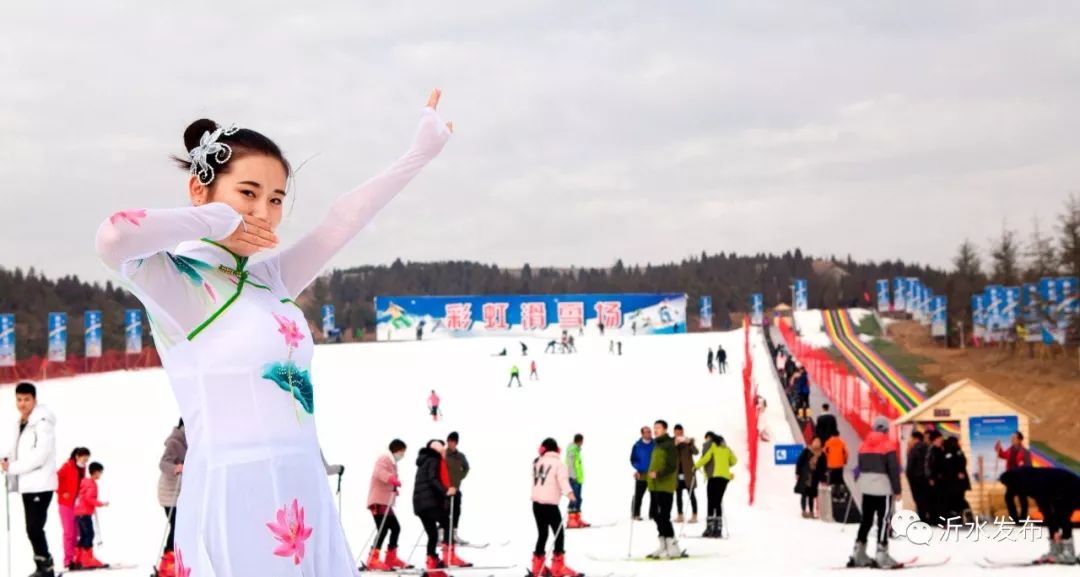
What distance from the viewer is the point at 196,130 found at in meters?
2.68

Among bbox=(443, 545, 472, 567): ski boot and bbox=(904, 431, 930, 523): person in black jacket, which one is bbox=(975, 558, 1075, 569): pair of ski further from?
bbox=(443, 545, 472, 567): ski boot

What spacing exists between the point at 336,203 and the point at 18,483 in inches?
250

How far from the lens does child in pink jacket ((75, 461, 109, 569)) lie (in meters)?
10.5

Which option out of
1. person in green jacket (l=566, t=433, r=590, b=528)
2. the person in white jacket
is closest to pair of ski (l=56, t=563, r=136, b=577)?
the person in white jacket

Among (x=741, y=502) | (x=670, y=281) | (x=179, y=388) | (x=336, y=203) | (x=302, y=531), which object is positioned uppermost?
(x=670, y=281)

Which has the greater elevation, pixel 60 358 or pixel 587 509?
pixel 60 358

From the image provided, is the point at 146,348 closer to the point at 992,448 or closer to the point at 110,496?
the point at 110,496

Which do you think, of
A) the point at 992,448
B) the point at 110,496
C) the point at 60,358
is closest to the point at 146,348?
the point at 60,358

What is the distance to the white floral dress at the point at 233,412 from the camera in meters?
2.37

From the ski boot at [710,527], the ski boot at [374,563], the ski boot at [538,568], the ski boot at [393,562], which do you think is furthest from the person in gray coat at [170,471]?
the ski boot at [710,527]

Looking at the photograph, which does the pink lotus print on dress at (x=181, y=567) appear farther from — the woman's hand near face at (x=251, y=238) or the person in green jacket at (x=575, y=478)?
the person in green jacket at (x=575, y=478)

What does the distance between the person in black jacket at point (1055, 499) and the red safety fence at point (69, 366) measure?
121 ft

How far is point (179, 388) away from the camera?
247 cm

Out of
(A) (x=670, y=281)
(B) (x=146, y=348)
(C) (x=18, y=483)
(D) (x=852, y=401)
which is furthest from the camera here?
(A) (x=670, y=281)
